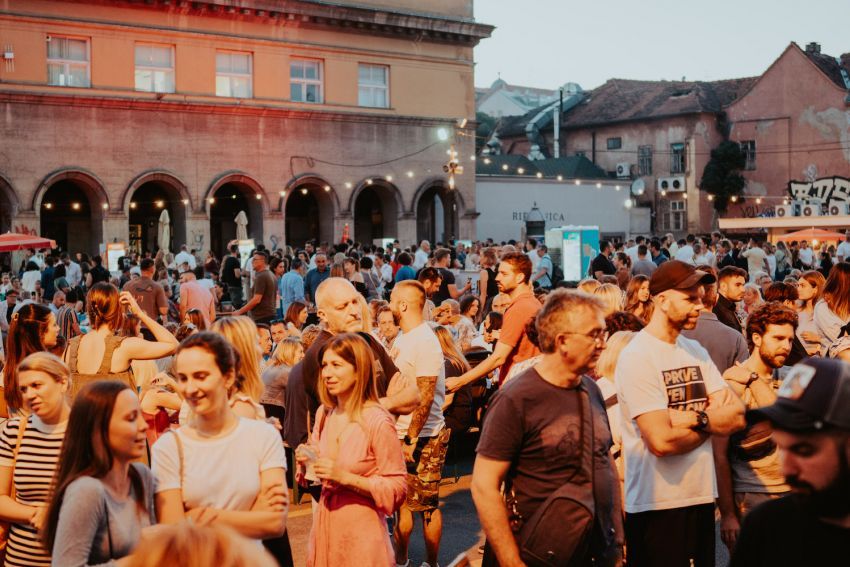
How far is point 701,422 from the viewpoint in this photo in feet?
15.2

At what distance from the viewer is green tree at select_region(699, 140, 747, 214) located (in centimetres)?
5219

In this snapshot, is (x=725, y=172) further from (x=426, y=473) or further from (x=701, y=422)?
(x=701, y=422)

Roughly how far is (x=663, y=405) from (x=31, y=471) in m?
2.77

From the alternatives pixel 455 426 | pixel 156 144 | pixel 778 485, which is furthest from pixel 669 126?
pixel 778 485

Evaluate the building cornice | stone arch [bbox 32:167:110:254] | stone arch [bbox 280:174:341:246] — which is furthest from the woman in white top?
stone arch [bbox 280:174:341:246]

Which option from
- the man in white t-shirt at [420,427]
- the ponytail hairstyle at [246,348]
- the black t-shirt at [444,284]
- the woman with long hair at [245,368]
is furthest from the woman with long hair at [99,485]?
the black t-shirt at [444,284]

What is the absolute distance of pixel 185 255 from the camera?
83.5 feet

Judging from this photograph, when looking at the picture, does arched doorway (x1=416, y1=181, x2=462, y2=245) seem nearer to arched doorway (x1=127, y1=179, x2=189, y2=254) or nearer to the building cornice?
the building cornice

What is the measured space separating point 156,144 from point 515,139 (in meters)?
31.0

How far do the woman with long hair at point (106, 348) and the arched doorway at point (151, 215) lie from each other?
1077 inches

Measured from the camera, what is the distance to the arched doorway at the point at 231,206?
112 ft

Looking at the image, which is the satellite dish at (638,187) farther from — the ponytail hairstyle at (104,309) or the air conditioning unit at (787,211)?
the ponytail hairstyle at (104,309)

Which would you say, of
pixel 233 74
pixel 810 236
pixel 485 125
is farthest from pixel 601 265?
pixel 485 125

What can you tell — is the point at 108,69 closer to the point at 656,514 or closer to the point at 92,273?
the point at 92,273
